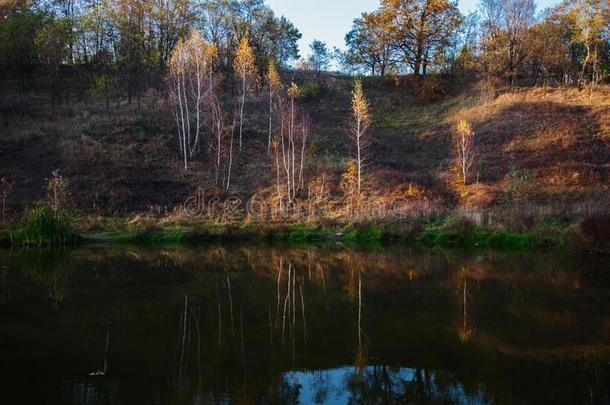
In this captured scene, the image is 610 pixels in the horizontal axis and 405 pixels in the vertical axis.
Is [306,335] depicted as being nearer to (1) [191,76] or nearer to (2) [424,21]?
(1) [191,76]

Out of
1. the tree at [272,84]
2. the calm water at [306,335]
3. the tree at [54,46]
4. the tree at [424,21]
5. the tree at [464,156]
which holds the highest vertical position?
the tree at [424,21]

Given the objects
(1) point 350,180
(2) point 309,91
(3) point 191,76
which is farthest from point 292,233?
(2) point 309,91

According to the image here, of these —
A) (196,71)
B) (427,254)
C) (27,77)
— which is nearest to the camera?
(427,254)

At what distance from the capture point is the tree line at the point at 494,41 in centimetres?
5050

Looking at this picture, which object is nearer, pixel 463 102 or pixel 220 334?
pixel 220 334

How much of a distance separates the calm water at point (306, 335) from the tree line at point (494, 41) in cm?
3991

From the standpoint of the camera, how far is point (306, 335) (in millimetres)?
9883

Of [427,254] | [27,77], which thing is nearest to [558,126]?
[427,254]

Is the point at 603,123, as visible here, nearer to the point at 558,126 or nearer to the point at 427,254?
the point at 558,126

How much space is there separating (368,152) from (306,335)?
3266 cm

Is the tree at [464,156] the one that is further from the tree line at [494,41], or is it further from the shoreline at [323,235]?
the tree line at [494,41]

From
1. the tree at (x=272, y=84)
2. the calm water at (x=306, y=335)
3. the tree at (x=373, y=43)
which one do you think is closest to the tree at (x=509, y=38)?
the tree at (x=373, y=43)

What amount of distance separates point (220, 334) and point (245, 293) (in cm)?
404

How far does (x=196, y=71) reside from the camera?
40000 millimetres
